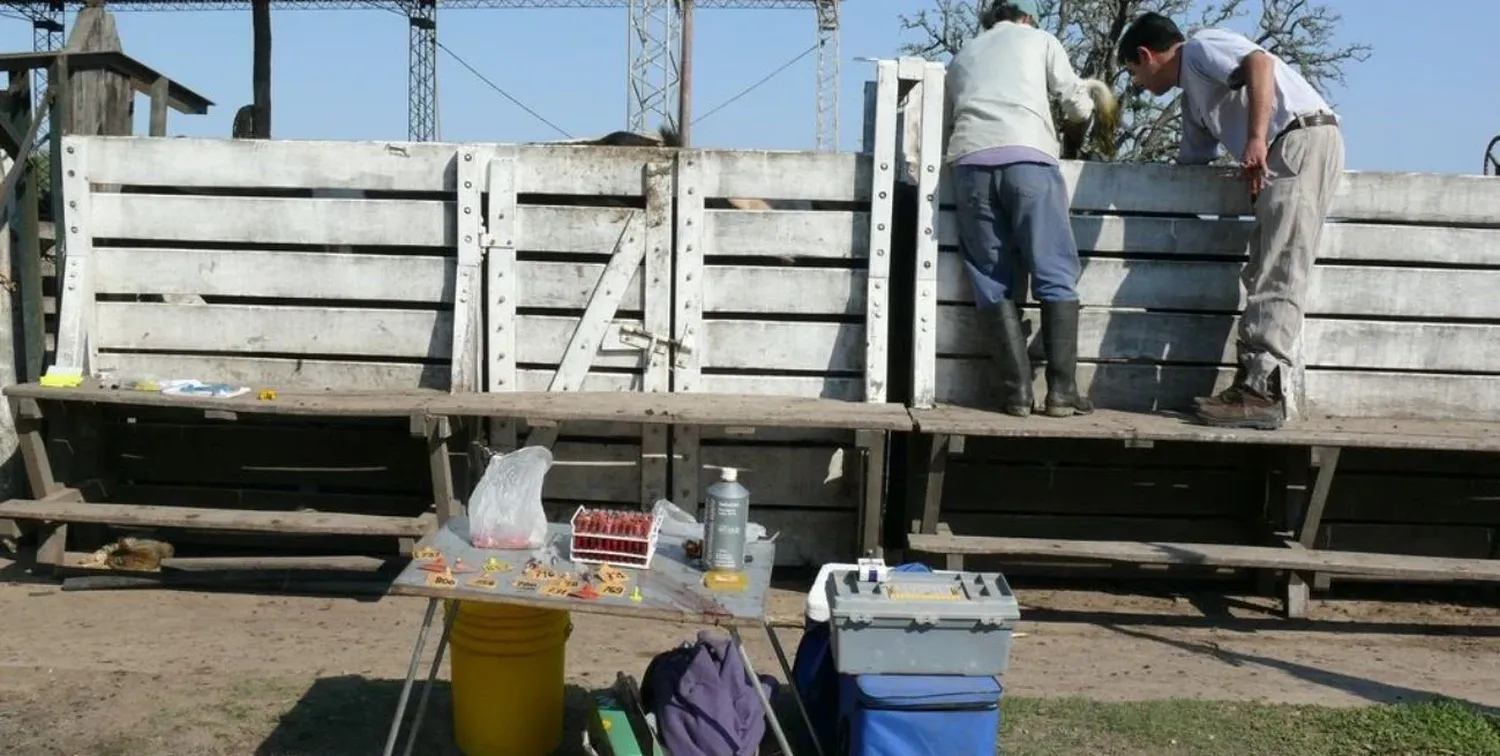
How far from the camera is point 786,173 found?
22.2 feet

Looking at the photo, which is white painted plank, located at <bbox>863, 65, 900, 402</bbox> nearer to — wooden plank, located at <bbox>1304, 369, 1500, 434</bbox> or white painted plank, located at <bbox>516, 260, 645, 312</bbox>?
white painted plank, located at <bbox>516, 260, 645, 312</bbox>

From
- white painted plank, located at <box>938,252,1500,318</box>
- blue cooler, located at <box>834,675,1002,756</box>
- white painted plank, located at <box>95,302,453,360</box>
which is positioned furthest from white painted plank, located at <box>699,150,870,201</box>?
blue cooler, located at <box>834,675,1002,756</box>

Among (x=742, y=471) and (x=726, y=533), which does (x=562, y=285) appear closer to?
(x=742, y=471)

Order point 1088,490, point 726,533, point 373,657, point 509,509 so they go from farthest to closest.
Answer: point 1088,490
point 373,657
point 509,509
point 726,533

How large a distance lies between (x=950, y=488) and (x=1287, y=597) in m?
1.75

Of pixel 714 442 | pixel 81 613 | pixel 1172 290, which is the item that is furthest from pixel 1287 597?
pixel 81 613

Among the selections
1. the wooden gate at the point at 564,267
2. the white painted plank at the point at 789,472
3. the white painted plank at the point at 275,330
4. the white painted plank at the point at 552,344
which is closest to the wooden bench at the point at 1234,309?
the white painted plank at the point at 789,472

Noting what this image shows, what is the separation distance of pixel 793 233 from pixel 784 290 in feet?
0.93

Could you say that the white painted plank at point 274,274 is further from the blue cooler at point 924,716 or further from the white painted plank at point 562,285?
the blue cooler at point 924,716

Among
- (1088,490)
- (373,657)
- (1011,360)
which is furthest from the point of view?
(1088,490)

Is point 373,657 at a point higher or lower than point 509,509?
lower

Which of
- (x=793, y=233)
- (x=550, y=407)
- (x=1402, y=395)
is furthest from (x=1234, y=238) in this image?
(x=550, y=407)

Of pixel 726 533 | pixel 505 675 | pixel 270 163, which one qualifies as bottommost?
pixel 505 675

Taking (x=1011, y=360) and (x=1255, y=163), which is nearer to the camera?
(x=1255, y=163)
